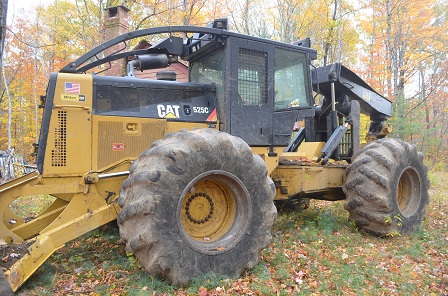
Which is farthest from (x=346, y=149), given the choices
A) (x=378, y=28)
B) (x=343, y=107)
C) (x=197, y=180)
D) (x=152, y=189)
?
(x=378, y=28)

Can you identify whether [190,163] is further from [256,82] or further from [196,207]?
[256,82]

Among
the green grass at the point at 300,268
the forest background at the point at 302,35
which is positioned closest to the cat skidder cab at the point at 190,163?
the green grass at the point at 300,268

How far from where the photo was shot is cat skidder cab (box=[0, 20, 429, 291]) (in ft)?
12.5

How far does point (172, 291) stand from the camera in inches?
146

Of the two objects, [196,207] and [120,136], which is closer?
[196,207]

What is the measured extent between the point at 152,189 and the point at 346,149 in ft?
16.0

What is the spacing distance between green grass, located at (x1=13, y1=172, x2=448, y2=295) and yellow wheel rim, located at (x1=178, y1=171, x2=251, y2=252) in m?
0.44

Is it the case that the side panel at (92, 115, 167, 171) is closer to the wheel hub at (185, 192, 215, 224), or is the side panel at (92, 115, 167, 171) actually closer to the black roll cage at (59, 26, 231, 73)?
the black roll cage at (59, 26, 231, 73)

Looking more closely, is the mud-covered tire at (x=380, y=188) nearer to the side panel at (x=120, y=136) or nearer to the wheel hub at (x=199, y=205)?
the wheel hub at (x=199, y=205)

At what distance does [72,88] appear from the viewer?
4496mm

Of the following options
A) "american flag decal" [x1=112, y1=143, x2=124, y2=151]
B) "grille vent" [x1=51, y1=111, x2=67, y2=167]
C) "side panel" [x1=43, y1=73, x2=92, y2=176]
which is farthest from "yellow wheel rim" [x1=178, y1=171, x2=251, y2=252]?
"grille vent" [x1=51, y1=111, x2=67, y2=167]

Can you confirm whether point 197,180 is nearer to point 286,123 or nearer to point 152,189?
point 152,189

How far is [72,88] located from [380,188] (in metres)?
4.57

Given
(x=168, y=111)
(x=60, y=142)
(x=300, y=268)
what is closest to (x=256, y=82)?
(x=168, y=111)
